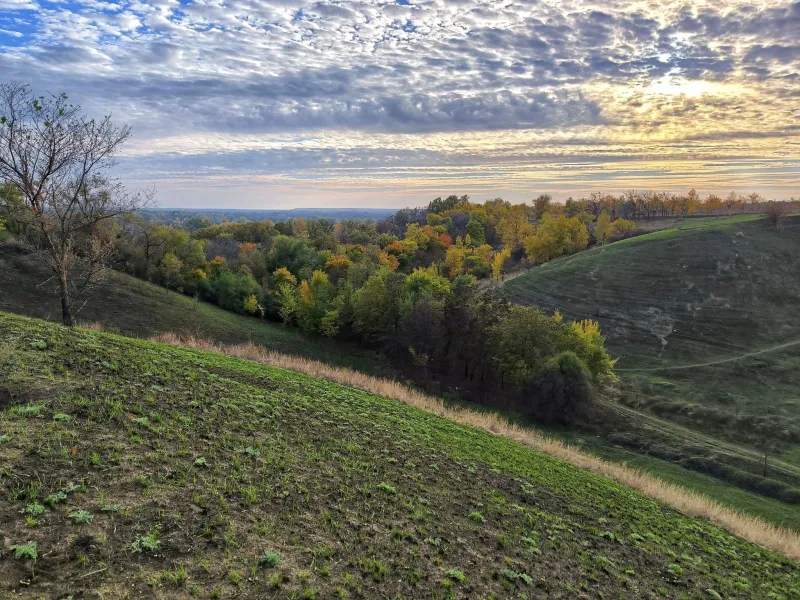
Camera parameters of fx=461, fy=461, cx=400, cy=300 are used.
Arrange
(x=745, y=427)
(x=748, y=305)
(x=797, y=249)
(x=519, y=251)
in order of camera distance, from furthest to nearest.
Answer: (x=519, y=251), (x=797, y=249), (x=748, y=305), (x=745, y=427)

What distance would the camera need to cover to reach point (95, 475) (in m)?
9.84

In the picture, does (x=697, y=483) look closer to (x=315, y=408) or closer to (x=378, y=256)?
(x=315, y=408)

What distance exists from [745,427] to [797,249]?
69955 millimetres

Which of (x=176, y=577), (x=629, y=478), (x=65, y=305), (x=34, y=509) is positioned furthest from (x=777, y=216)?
(x=34, y=509)

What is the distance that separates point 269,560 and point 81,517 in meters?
3.49

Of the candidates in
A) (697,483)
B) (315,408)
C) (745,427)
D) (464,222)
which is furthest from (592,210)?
(315,408)

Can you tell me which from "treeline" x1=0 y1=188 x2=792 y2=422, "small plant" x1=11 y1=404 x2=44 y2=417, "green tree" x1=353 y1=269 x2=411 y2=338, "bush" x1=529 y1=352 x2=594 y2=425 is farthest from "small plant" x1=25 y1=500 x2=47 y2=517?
"green tree" x1=353 y1=269 x2=411 y2=338

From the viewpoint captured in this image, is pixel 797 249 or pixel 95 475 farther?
pixel 797 249

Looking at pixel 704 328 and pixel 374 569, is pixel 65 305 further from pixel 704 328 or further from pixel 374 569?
pixel 704 328

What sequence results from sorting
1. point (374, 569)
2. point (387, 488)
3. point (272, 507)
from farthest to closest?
point (387, 488) → point (272, 507) → point (374, 569)

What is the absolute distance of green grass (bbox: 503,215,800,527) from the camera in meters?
44.2

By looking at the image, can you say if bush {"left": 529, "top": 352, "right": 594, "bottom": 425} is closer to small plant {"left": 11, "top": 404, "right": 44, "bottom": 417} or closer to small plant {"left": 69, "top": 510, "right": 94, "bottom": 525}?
small plant {"left": 11, "top": 404, "right": 44, "bottom": 417}

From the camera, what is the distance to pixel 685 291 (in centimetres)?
8344

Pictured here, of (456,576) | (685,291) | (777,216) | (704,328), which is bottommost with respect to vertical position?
(704,328)
